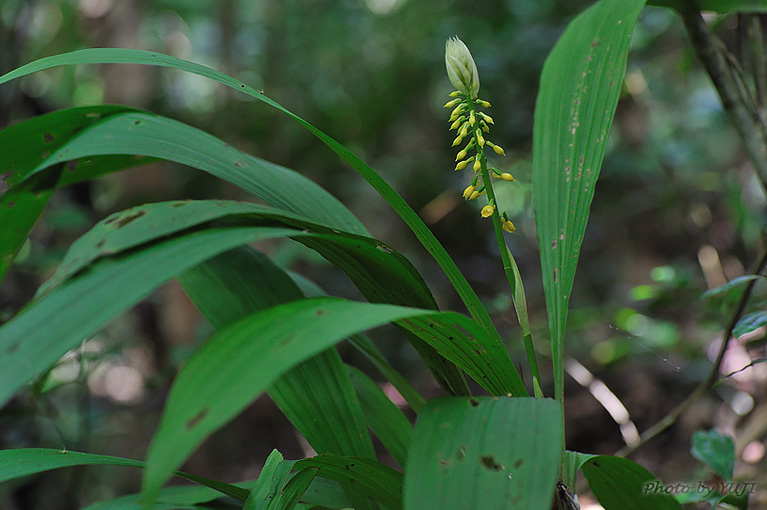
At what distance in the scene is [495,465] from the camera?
1.07ft

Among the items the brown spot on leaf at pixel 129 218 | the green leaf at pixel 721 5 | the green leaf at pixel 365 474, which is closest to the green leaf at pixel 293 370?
the green leaf at pixel 365 474

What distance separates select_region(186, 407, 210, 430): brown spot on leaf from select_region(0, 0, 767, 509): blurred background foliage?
0.74m

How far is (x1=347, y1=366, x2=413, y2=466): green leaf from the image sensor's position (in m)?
0.67

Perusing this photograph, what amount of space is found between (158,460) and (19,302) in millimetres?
1341

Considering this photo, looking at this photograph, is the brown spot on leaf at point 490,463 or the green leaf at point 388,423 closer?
the brown spot on leaf at point 490,463

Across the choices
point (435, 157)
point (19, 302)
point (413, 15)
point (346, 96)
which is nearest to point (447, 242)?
point (435, 157)

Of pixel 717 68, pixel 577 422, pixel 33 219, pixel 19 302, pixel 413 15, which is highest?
pixel 413 15

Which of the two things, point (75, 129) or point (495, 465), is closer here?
point (495, 465)

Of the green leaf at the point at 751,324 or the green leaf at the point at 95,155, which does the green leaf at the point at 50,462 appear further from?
the green leaf at the point at 751,324

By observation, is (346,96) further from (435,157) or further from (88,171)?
(88,171)

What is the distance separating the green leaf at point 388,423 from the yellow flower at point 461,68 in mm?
402

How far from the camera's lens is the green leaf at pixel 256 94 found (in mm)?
459

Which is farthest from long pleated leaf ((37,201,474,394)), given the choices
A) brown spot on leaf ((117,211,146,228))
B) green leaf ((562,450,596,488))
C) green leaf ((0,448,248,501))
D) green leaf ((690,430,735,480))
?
green leaf ((690,430,735,480))

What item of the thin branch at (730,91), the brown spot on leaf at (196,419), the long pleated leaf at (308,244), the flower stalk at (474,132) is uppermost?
the thin branch at (730,91)
